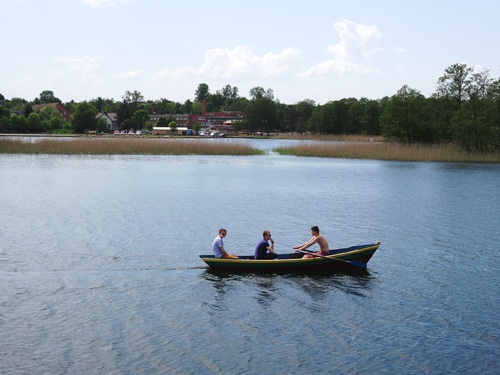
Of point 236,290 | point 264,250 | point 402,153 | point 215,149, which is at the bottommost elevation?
point 236,290

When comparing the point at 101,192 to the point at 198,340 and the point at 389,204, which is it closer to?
the point at 389,204

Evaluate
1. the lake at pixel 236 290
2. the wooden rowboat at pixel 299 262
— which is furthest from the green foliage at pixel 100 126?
the wooden rowboat at pixel 299 262

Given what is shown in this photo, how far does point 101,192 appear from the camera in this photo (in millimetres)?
44156

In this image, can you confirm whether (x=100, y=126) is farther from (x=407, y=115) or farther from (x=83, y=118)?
(x=407, y=115)

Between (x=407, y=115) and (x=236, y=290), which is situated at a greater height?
(x=407, y=115)

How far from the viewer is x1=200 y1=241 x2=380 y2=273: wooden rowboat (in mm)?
21531

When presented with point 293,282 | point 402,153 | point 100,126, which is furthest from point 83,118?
point 293,282

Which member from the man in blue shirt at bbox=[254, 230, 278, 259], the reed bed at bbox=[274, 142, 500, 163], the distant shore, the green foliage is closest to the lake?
the man in blue shirt at bbox=[254, 230, 278, 259]

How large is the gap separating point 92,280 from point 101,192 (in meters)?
24.0

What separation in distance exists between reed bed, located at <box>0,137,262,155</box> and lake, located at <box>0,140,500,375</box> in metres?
35.2

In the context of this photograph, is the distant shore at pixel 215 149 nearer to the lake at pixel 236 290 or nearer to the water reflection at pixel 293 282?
the lake at pixel 236 290

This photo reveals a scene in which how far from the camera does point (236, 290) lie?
2006cm

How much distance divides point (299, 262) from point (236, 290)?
2.89m

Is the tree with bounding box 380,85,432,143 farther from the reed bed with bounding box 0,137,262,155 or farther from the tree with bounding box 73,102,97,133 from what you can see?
the tree with bounding box 73,102,97,133
